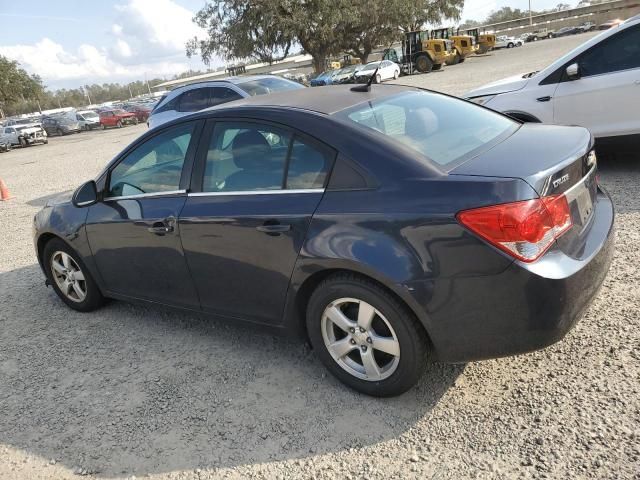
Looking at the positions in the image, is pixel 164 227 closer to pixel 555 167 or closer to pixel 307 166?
pixel 307 166

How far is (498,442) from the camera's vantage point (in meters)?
2.44

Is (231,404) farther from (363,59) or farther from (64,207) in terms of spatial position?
(363,59)

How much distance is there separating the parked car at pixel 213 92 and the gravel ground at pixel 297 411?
562cm

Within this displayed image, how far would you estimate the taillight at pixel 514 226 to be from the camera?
2.30 metres

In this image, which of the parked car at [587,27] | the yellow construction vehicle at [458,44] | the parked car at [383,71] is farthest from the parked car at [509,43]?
the parked car at [383,71]

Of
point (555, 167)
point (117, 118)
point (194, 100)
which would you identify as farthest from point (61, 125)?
point (555, 167)

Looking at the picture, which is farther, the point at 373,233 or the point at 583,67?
the point at 583,67

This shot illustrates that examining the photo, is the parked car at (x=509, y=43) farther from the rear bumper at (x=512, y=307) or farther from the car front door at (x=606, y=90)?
the rear bumper at (x=512, y=307)

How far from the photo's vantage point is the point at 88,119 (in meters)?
39.2

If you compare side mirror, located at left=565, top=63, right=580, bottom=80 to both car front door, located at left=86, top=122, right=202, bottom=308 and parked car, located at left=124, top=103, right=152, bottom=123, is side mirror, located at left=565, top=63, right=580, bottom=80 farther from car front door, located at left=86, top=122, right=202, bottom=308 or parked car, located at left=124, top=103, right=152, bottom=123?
parked car, located at left=124, top=103, right=152, bottom=123

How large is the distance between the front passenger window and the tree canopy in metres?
40.7

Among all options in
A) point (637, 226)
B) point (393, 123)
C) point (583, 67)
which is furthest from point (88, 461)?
point (583, 67)

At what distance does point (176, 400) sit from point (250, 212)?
1.22 metres

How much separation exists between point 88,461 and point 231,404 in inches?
30.8
